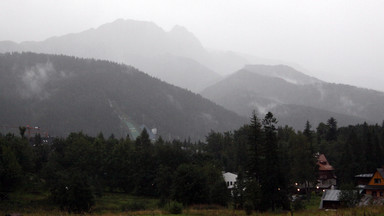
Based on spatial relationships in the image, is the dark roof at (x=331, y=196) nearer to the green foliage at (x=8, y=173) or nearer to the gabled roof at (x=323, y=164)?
→ the gabled roof at (x=323, y=164)

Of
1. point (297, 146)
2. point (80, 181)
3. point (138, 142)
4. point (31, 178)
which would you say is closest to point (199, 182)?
point (80, 181)

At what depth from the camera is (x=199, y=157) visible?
92.4 m

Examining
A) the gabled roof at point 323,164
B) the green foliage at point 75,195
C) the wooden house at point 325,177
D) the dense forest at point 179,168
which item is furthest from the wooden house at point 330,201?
the gabled roof at point 323,164

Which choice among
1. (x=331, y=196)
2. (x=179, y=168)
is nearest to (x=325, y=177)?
(x=331, y=196)

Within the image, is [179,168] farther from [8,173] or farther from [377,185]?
[377,185]

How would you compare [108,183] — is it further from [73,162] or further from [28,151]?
[28,151]

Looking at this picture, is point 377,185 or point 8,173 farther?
point 8,173

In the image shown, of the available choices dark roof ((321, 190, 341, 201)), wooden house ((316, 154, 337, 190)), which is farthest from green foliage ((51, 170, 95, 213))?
wooden house ((316, 154, 337, 190))

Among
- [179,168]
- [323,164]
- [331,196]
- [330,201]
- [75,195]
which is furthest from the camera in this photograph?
[323,164]

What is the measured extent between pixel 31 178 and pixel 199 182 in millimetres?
43074

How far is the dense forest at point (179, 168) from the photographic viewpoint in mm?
46938

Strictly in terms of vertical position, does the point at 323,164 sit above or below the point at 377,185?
above

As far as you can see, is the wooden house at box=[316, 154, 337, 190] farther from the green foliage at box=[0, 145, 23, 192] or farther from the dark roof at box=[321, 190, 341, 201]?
the green foliage at box=[0, 145, 23, 192]

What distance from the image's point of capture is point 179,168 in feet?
188
